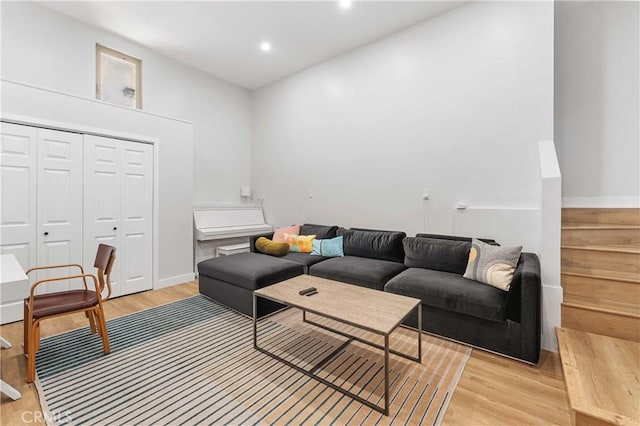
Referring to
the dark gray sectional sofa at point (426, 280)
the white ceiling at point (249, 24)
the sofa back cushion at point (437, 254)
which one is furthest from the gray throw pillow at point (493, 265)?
the white ceiling at point (249, 24)

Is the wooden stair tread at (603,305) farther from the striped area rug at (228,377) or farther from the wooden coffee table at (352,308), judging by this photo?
the wooden coffee table at (352,308)

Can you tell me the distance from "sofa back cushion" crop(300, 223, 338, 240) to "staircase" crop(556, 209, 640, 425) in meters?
2.63

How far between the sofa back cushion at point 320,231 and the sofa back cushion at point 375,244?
0.26 metres

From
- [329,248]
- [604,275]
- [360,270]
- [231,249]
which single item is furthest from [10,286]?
[604,275]

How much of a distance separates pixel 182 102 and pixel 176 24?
1285 millimetres

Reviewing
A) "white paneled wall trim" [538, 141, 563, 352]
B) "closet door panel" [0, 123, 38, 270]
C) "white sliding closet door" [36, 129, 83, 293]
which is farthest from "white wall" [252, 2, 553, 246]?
"closet door panel" [0, 123, 38, 270]

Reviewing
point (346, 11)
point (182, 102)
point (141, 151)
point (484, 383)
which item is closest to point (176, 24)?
point (182, 102)

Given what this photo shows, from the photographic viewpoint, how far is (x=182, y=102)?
4664 mm

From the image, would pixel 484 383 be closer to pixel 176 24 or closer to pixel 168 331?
pixel 168 331

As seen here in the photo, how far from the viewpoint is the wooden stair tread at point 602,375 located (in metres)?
1.42

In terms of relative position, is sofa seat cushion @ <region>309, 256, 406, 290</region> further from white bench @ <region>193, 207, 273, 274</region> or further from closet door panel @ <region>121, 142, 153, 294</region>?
closet door panel @ <region>121, 142, 153, 294</region>

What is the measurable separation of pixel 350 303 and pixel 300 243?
6.72 ft

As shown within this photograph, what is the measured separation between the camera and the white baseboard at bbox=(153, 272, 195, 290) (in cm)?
394

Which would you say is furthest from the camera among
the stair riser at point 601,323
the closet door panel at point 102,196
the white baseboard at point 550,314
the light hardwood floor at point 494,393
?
the closet door panel at point 102,196
